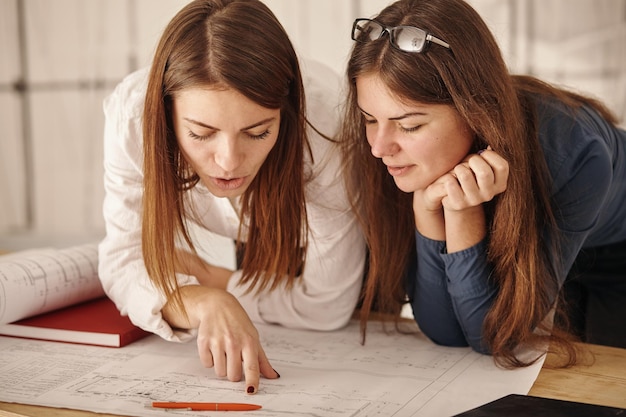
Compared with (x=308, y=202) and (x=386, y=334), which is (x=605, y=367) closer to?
(x=386, y=334)

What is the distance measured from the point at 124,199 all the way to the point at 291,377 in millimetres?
485

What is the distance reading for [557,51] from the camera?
291 centimetres

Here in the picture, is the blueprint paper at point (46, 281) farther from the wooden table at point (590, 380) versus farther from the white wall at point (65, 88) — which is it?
the white wall at point (65, 88)

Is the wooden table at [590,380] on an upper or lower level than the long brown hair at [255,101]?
lower

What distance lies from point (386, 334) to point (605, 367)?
1.23ft

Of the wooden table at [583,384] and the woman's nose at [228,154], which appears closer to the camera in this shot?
the wooden table at [583,384]

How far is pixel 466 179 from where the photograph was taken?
1209mm

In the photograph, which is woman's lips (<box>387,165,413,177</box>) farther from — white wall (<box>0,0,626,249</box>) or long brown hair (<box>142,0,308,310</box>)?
white wall (<box>0,0,626,249</box>)

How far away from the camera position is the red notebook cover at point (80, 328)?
130cm

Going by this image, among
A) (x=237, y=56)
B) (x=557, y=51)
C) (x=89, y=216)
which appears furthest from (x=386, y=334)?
(x=89, y=216)

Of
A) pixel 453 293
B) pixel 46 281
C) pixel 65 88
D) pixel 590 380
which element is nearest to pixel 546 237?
pixel 453 293

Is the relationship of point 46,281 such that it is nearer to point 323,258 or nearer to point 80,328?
point 80,328

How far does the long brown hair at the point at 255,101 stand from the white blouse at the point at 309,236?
35 mm

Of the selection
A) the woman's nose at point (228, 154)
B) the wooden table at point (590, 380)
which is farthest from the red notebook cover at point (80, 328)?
the wooden table at point (590, 380)
